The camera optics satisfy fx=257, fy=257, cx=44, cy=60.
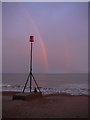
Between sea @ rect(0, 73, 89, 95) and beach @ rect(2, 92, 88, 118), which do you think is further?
sea @ rect(0, 73, 89, 95)

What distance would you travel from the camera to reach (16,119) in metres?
4.77

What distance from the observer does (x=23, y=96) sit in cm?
815

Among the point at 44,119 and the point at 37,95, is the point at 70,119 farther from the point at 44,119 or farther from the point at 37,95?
the point at 37,95

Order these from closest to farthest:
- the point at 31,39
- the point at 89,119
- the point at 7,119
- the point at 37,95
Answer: the point at 7,119, the point at 89,119, the point at 31,39, the point at 37,95

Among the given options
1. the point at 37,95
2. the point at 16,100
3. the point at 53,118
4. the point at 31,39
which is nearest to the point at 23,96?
the point at 16,100

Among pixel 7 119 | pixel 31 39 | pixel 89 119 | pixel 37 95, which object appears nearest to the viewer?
pixel 7 119

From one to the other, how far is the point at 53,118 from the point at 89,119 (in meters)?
0.71

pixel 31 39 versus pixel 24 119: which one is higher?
pixel 31 39

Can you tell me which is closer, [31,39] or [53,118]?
[53,118]

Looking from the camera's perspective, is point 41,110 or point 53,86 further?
point 53,86

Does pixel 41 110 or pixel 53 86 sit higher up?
pixel 41 110

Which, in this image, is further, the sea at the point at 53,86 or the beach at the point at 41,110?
the sea at the point at 53,86

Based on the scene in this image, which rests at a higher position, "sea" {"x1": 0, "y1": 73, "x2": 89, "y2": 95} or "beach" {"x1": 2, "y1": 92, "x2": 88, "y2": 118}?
"beach" {"x1": 2, "y1": 92, "x2": 88, "y2": 118}

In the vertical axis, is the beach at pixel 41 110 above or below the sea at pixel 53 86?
above
